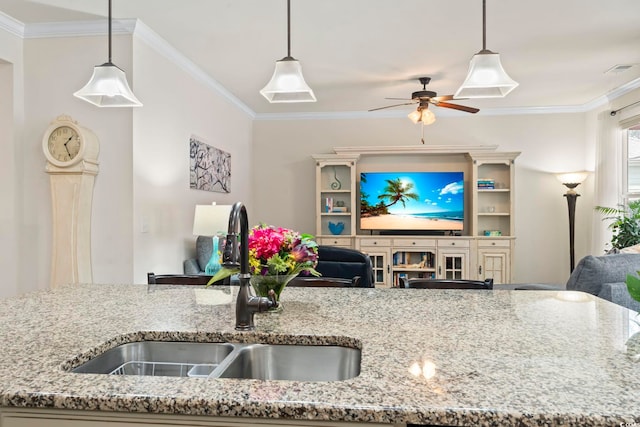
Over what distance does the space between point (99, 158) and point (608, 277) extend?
3.55m

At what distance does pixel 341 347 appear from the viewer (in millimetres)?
1198

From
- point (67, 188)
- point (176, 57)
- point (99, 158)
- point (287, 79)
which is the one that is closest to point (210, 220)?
point (99, 158)

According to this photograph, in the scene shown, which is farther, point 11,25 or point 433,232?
point 433,232

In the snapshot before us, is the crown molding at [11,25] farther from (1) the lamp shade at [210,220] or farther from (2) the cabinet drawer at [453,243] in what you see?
(2) the cabinet drawer at [453,243]

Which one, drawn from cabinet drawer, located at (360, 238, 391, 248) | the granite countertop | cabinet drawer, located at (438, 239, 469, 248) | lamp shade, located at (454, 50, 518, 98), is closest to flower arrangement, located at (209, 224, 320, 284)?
the granite countertop

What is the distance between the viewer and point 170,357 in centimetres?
128

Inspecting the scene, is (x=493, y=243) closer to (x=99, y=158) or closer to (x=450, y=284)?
(x=450, y=284)

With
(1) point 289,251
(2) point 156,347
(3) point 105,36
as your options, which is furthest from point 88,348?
(3) point 105,36

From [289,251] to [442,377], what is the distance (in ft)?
2.27

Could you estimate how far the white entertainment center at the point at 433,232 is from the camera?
226 inches

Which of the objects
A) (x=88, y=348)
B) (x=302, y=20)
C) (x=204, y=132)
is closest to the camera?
(x=88, y=348)

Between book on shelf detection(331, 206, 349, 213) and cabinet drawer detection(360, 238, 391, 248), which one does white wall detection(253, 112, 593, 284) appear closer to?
book on shelf detection(331, 206, 349, 213)

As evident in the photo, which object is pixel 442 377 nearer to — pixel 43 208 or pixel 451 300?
pixel 451 300

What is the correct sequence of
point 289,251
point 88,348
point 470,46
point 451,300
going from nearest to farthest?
point 88,348 → point 289,251 → point 451,300 → point 470,46
